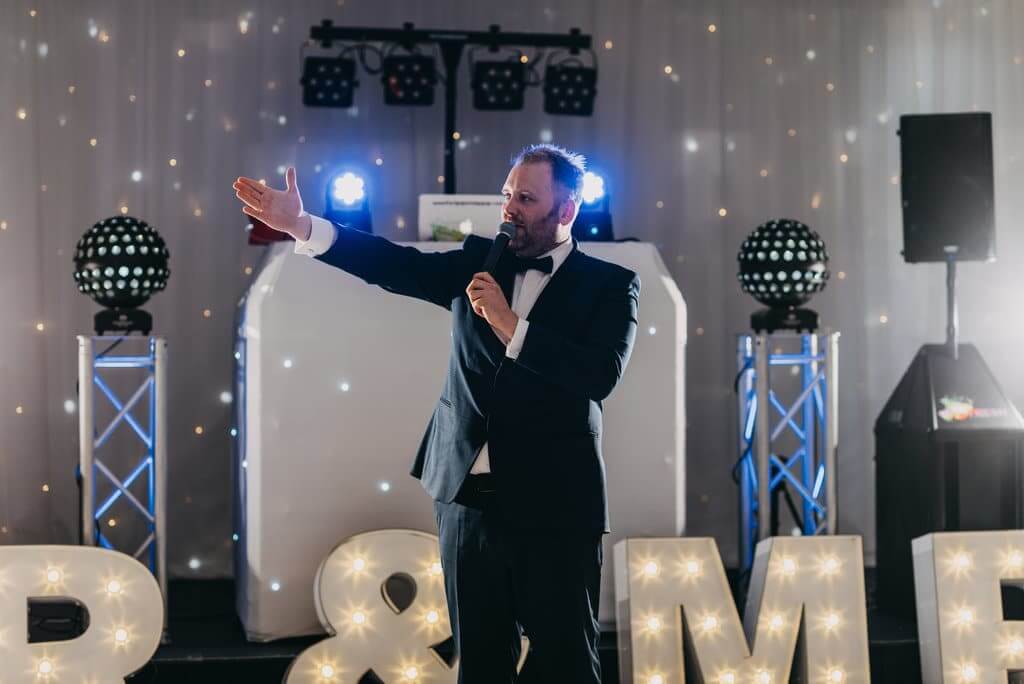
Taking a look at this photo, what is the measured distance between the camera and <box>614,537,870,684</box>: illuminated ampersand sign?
2736mm

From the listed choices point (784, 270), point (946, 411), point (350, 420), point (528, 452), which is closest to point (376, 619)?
point (350, 420)

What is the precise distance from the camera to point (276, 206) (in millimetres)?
1937

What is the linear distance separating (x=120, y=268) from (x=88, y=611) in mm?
971

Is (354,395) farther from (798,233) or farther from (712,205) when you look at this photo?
Result: (712,205)

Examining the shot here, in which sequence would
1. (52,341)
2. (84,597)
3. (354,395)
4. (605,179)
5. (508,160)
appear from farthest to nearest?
1. (508,160)
2. (52,341)
3. (605,179)
4. (354,395)
5. (84,597)

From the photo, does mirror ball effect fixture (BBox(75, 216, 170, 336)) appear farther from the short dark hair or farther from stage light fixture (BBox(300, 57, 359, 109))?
the short dark hair

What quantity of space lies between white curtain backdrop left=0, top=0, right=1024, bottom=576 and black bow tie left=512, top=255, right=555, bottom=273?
2.09 metres

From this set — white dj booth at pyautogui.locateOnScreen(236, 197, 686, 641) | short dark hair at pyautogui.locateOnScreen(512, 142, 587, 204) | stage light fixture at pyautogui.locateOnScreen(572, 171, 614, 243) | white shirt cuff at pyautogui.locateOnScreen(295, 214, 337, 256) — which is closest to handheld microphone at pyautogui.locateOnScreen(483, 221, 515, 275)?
short dark hair at pyautogui.locateOnScreen(512, 142, 587, 204)

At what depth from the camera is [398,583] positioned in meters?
3.12

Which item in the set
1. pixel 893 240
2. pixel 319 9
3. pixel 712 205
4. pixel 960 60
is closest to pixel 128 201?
pixel 319 9

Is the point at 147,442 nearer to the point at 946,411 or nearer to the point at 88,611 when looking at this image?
the point at 88,611

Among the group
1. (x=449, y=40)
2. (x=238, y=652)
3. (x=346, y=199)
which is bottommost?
(x=238, y=652)

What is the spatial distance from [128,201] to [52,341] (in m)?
0.59

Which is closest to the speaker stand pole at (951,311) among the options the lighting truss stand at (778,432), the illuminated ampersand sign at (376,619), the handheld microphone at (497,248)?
the lighting truss stand at (778,432)
